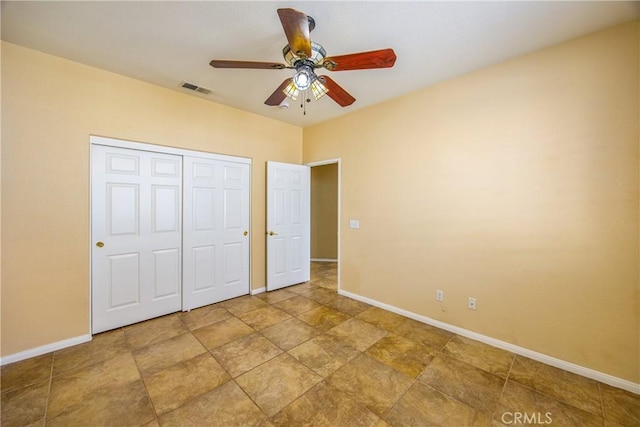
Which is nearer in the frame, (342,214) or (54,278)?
(54,278)

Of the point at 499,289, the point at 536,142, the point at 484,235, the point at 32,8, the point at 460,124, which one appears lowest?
the point at 499,289

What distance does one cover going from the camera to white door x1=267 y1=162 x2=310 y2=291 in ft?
13.1

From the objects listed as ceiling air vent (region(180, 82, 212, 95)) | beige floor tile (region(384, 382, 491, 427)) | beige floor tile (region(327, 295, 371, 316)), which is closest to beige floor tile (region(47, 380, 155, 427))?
beige floor tile (region(384, 382, 491, 427))

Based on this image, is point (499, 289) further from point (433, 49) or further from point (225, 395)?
point (225, 395)

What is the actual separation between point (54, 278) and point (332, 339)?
276 cm

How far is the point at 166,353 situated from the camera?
234cm

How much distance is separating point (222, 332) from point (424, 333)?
220 centimetres

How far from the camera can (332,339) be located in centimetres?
259

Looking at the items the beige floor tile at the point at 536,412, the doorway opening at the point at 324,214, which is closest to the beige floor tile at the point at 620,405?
the beige floor tile at the point at 536,412

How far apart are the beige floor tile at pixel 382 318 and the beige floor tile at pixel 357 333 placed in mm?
94

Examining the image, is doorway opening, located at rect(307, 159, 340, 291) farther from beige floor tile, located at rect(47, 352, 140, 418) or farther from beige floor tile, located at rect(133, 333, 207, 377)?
beige floor tile, located at rect(47, 352, 140, 418)

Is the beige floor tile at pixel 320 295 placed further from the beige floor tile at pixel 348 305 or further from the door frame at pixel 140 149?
the door frame at pixel 140 149

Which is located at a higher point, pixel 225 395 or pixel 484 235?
pixel 484 235

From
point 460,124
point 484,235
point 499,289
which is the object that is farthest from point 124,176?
point 499,289
